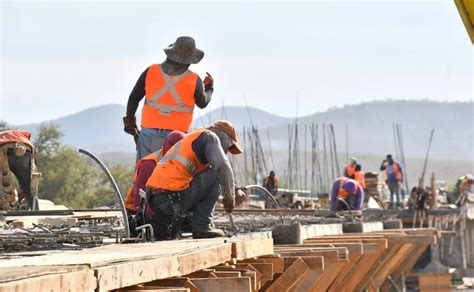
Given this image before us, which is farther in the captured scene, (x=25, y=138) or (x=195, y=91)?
(x=25, y=138)

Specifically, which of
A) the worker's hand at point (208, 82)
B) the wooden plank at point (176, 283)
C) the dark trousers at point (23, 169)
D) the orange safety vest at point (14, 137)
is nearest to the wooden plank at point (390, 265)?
the dark trousers at point (23, 169)

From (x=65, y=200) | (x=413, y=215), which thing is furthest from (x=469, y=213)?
(x=65, y=200)

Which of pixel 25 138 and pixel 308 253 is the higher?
pixel 25 138

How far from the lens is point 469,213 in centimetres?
4291

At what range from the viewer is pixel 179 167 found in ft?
41.1

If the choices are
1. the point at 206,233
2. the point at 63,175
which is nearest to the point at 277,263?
the point at 206,233

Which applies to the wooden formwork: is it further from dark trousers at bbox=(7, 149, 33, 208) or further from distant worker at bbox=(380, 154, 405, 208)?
distant worker at bbox=(380, 154, 405, 208)

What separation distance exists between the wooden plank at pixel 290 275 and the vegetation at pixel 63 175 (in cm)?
3235

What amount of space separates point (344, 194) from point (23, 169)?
30.5ft

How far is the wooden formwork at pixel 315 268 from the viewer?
957 cm

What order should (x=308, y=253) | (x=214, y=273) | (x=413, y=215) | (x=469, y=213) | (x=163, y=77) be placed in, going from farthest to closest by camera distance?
(x=469, y=213) → (x=413, y=215) → (x=163, y=77) → (x=308, y=253) → (x=214, y=273)

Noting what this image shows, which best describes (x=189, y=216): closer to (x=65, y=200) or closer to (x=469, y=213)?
(x=469, y=213)

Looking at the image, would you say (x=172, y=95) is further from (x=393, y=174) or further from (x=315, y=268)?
(x=393, y=174)

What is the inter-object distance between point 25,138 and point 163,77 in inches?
144
